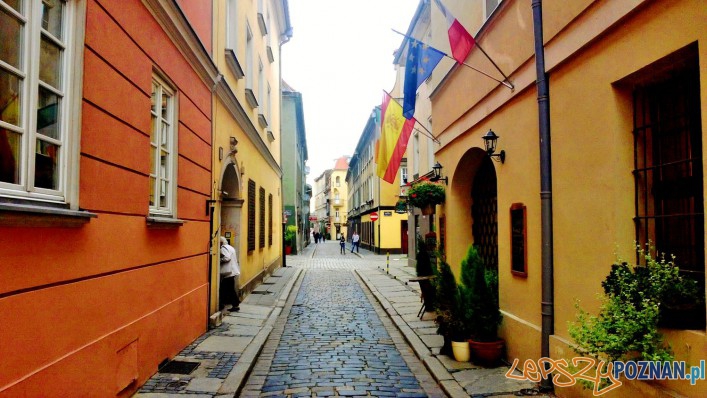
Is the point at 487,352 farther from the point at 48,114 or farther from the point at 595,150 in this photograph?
the point at 48,114

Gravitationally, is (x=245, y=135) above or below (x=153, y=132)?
above

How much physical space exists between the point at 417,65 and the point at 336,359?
482 centimetres

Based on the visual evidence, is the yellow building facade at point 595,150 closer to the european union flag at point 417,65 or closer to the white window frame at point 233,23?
the european union flag at point 417,65

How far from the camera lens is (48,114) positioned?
392cm

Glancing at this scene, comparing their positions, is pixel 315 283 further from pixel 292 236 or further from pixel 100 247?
pixel 292 236

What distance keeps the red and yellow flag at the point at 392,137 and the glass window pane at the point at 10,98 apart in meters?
8.35

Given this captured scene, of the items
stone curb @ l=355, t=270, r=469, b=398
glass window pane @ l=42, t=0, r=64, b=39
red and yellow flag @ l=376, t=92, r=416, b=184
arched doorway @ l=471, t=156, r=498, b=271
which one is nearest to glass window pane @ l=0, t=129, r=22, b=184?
glass window pane @ l=42, t=0, r=64, b=39

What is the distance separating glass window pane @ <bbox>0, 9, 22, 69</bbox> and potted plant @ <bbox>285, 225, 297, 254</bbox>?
3326 centimetres

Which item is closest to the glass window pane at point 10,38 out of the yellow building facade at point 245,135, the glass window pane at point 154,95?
the glass window pane at point 154,95

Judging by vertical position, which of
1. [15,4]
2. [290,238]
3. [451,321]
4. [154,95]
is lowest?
[451,321]

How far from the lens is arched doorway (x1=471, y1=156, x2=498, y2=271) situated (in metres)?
8.56

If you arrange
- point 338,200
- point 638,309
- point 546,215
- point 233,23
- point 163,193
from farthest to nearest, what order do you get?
point 338,200
point 233,23
point 163,193
point 546,215
point 638,309

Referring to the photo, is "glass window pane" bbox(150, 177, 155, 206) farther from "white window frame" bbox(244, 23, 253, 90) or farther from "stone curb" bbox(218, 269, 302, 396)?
"white window frame" bbox(244, 23, 253, 90)

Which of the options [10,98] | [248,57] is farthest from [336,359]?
[248,57]
